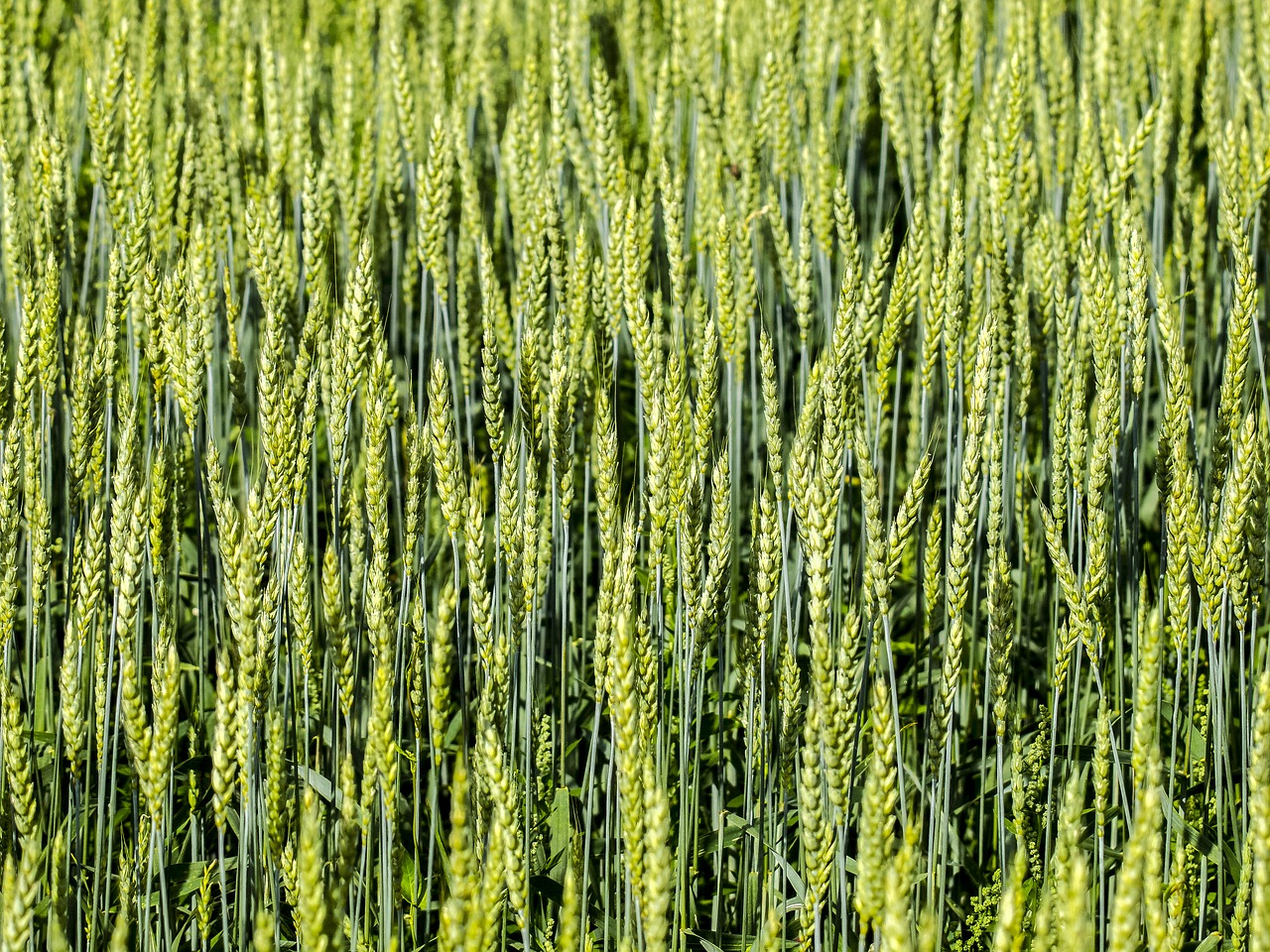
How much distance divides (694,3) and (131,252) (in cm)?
174

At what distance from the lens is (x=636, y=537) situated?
1484 mm

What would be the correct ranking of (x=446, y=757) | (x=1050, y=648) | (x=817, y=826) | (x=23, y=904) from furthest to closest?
(x=446, y=757) → (x=1050, y=648) → (x=817, y=826) → (x=23, y=904)

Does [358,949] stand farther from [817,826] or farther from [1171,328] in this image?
[1171,328]

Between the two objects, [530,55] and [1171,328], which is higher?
[530,55]

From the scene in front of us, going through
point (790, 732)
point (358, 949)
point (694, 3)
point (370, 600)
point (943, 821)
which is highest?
point (694, 3)

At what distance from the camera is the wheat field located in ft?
4.29

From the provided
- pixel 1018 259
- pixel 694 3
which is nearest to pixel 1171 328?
pixel 1018 259

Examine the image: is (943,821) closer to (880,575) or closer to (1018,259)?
(880,575)

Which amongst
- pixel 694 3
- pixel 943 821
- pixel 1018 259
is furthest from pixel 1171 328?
pixel 694 3

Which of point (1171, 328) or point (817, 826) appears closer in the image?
point (817, 826)

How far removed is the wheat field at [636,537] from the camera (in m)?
1.31

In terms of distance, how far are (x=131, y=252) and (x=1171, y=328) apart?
164 centimetres

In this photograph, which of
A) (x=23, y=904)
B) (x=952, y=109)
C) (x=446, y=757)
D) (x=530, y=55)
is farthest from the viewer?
(x=530, y=55)

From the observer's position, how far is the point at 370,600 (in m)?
1.35
